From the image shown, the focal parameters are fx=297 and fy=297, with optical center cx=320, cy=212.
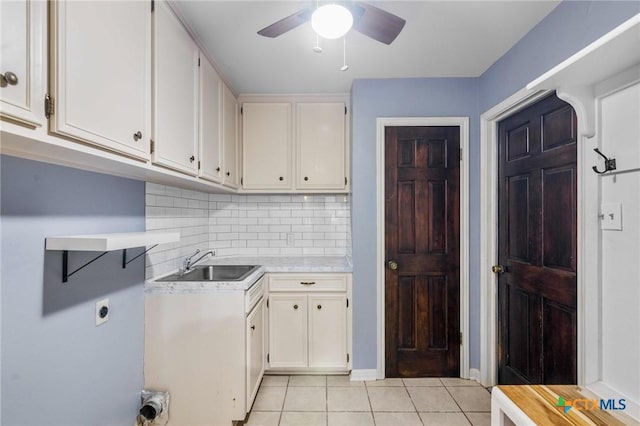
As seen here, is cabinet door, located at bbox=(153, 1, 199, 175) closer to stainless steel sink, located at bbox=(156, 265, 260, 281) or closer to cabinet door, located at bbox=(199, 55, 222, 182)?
cabinet door, located at bbox=(199, 55, 222, 182)

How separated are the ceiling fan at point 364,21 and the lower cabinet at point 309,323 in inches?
68.0

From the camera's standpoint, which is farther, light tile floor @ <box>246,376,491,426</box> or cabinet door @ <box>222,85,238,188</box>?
cabinet door @ <box>222,85,238,188</box>

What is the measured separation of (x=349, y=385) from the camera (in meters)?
2.35

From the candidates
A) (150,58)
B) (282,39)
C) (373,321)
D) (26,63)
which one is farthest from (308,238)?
(26,63)

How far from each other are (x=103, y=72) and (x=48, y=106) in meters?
0.29

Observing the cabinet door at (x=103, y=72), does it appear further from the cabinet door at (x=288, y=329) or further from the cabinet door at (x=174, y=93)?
the cabinet door at (x=288, y=329)

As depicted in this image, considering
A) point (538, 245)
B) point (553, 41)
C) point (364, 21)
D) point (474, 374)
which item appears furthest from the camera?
point (474, 374)

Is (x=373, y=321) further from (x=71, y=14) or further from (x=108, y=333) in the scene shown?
(x=71, y=14)

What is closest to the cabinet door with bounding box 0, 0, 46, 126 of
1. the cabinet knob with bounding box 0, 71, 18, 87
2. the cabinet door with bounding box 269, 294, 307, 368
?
the cabinet knob with bounding box 0, 71, 18, 87

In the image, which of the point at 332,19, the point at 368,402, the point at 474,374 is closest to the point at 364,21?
the point at 332,19

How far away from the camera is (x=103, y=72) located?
3.50 feet

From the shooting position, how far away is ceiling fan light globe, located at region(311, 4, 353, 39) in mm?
1186

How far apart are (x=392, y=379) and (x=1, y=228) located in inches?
101

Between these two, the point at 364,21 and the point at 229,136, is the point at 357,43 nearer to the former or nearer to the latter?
the point at 364,21
